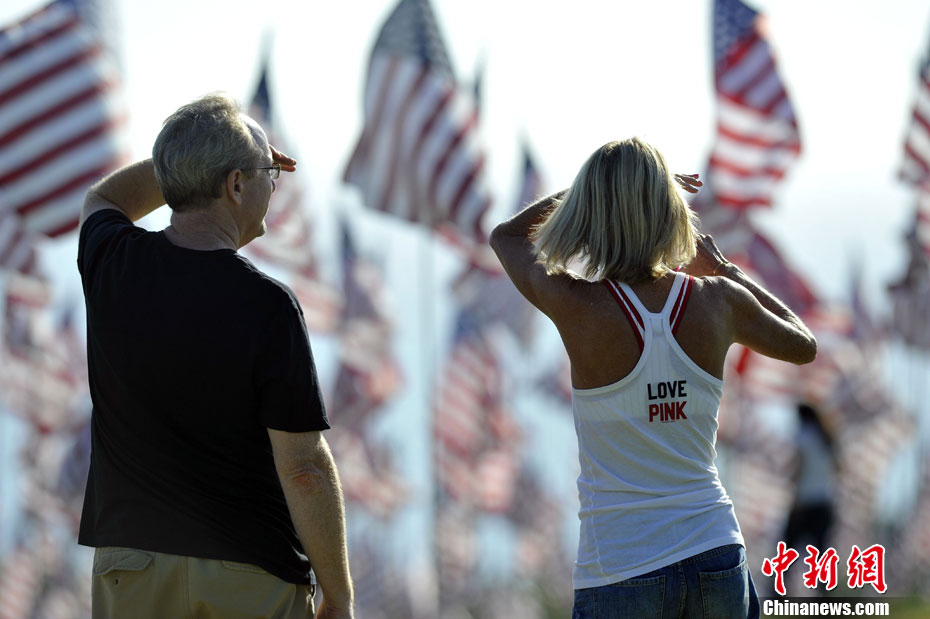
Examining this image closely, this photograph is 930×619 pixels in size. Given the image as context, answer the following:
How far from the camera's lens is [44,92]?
12.8 meters

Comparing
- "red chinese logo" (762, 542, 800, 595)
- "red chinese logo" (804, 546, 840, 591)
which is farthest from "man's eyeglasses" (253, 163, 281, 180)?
"red chinese logo" (804, 546, 840, 591)

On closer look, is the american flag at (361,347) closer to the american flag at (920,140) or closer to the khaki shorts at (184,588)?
the american flag at (920,140)

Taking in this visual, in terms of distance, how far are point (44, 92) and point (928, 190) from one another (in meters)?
11.3

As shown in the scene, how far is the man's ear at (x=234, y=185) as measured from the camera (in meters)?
3.00

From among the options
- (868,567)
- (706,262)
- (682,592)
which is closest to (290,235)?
(868,567)

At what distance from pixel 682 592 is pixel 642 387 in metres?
0.49

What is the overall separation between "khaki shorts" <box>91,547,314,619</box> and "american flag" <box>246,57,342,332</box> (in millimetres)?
13605

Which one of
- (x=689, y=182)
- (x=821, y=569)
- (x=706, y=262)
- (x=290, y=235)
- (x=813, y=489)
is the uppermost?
(x=290, y=235)

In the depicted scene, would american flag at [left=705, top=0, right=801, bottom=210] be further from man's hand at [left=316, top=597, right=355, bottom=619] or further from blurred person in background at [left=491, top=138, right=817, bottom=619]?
man's hand at [left=316, top=597, right=355, bottom=619]

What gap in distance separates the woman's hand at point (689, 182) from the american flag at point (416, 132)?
12656 millimetres

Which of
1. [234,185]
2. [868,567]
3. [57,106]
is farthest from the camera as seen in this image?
[57,106]

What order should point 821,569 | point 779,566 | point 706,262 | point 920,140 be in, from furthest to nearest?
point 920,140
point 821,569
point 779,566
point 706,262

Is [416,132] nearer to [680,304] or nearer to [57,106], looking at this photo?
[57,106]

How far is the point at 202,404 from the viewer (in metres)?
2.88
